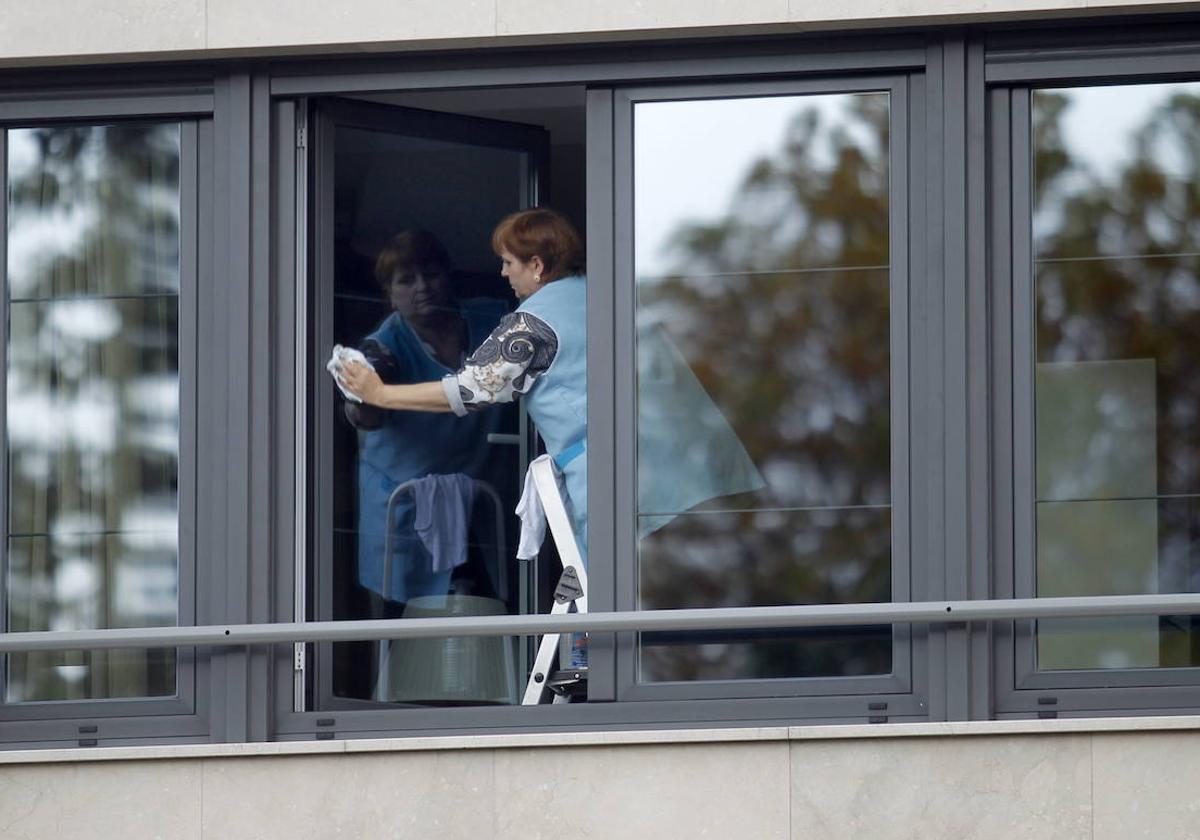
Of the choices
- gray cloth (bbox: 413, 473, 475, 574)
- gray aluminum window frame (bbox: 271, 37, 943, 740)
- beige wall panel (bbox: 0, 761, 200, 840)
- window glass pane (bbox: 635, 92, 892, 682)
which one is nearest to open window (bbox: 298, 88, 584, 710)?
gray cloth (bbox: 413, 473, 475, 574)

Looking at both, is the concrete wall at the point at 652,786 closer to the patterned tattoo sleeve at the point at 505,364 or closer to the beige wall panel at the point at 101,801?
the beige wall panel at the point at 101,801

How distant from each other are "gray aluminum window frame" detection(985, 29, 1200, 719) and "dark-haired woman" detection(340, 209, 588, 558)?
135 centimetres

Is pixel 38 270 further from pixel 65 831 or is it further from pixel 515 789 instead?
pixel 515 789

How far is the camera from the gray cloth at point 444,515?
24.2ft

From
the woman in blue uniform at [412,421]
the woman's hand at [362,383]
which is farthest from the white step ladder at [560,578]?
the woman's hand at [362,383]

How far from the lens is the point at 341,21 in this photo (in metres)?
Answer: 7.14

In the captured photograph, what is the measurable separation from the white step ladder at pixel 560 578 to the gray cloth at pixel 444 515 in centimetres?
26

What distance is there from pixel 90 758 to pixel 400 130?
2.31m

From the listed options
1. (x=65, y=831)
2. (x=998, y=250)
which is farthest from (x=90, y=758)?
(x=998, y=250)

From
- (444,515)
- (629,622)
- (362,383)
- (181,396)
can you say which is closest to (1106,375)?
(629,622)

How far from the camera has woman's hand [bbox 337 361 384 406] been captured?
7.41 metres

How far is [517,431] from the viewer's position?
24.3ft

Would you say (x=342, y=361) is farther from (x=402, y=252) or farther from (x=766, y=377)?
(x=766, y=377)

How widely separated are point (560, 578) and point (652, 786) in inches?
34.3
